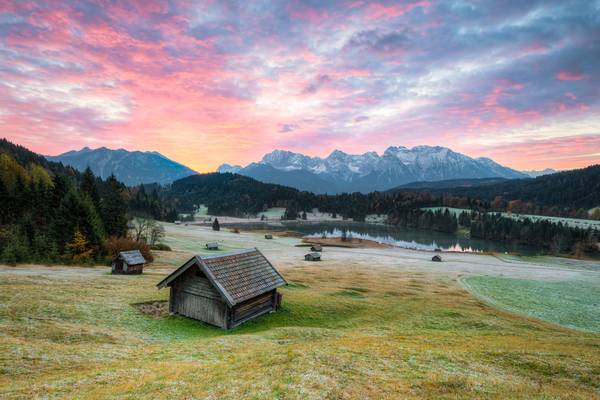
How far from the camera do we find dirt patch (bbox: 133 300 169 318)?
91.8 feet

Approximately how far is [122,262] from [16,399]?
40348 mm

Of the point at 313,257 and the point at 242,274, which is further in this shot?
the point at 313,257

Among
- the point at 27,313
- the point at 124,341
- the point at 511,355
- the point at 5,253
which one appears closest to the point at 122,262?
the point at 5,253

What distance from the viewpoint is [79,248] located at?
55.5 m

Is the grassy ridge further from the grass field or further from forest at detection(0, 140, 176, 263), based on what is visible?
forest at detection(0, 140, 176, 263)

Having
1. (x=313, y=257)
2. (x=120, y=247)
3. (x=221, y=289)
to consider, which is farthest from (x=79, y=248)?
(x=313, y=257)

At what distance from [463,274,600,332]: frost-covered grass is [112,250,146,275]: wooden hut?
169 feet

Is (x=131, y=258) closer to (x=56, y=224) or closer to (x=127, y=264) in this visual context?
(x=127, y=264)

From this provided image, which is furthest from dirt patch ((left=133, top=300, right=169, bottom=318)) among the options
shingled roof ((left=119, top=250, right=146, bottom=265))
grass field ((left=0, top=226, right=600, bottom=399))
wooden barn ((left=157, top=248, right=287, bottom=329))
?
shingled roof ((left=119, top=250, right=146, bottom=265))

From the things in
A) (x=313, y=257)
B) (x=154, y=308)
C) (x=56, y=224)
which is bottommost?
(x=313, y=257)

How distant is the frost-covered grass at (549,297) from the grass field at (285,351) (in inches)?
Result: 194

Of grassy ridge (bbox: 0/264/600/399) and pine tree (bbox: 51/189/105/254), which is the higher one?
pine tree (bbox: 51/189/105/254)

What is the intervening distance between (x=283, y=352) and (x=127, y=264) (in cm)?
3831

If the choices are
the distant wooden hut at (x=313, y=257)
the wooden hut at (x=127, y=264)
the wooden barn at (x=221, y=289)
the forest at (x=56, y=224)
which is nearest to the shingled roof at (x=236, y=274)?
the wooden barn at (x=221, y=289)
